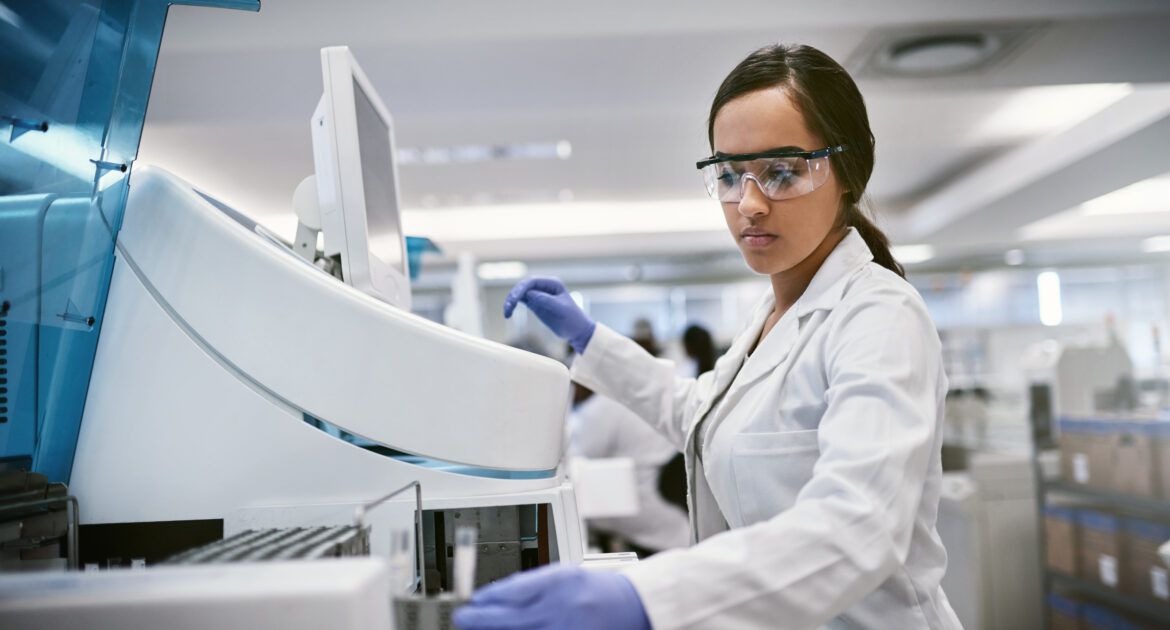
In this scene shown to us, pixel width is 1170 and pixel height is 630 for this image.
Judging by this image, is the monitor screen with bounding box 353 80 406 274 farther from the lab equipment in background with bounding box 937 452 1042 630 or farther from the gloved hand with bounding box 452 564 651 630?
the lab equipment in background with bounding box 937 452 1042 630

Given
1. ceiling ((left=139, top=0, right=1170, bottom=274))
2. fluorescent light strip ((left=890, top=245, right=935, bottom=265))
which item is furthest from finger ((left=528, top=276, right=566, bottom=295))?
fluorescent light strip ((left=890, top=245, right=935, bottom=265))

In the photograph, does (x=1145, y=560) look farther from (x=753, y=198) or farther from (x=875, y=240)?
(x=753, y=198)

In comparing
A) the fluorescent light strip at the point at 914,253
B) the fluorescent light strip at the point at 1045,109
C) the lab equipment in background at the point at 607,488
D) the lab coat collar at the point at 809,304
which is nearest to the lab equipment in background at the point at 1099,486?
the fluorescent light strip at the point at 1045,109

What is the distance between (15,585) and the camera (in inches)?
20.0

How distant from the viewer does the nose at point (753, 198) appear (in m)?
0.97

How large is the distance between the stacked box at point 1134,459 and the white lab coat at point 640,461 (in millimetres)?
1749

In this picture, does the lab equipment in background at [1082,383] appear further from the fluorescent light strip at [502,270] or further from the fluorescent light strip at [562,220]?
the fluorescent light strip at [502,270]

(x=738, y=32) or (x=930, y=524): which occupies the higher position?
(x=738, y=32)

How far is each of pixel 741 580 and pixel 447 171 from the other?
498cm

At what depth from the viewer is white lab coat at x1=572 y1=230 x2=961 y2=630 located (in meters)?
0.64

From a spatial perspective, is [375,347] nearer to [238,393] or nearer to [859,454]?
[238,393]

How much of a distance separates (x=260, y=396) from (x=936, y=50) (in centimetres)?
291

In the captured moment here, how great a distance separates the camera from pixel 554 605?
588mm

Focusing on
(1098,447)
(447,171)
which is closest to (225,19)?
(447,171)
